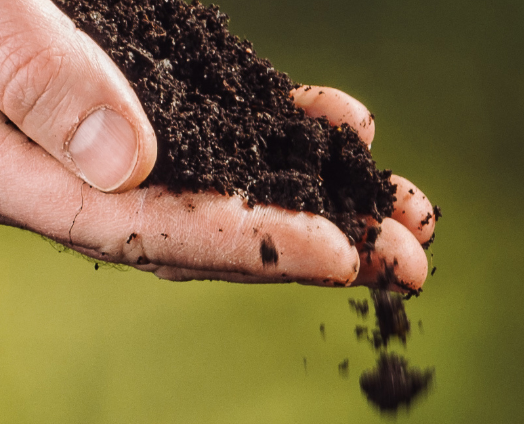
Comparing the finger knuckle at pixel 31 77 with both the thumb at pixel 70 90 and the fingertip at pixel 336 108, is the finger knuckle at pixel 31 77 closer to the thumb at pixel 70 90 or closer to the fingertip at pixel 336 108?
the thumb at pixel 70 90

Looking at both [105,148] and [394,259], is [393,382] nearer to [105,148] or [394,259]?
[394,259]

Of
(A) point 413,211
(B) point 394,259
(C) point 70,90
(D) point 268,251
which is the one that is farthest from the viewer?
(A) point 413,211

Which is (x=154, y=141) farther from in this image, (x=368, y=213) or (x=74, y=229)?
(x=368, y=213)

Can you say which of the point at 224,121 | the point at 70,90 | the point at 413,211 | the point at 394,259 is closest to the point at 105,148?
the point at 70,90

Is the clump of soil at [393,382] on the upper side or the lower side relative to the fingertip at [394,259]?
lower

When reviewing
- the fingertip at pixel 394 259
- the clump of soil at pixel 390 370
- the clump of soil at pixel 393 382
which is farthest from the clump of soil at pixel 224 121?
the clump of soil at pixel 393 382

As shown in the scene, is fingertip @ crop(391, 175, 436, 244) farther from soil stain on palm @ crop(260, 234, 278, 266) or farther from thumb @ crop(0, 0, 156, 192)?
thumb @ crop(0, 0, 156, 192)
